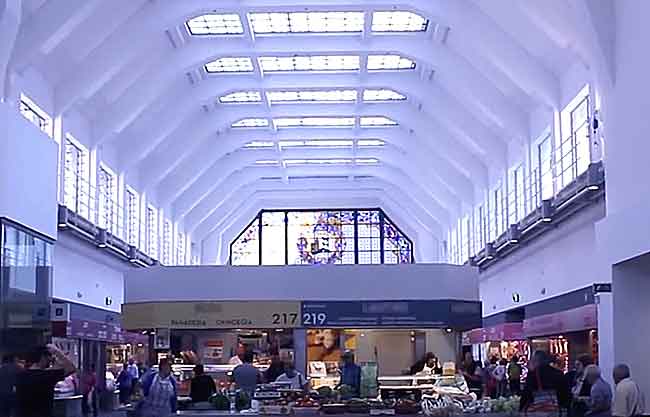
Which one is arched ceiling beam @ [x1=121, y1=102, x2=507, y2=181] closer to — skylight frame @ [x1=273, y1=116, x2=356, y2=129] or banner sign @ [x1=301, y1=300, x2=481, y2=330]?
skylight frame @ [x1=273, y1=116, x2=356, y2=129]

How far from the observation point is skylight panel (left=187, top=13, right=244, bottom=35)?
25.4 m

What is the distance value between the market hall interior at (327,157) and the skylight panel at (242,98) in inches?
4.1

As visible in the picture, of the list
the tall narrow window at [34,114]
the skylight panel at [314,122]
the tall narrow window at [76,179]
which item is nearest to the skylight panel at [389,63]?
the skylight panel at [314,122]

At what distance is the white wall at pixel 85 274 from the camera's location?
1016 inches

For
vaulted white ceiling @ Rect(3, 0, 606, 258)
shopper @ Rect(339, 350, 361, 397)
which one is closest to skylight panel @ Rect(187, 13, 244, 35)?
vaulted white ceiling @ Rect(3, 0, 606, 258)

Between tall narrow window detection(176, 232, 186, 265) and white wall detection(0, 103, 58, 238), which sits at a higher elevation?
tall narrow window detection(176, 232, 186, 265)

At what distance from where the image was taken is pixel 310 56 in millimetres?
27969

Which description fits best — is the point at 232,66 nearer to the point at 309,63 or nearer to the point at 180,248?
the point at 309,63

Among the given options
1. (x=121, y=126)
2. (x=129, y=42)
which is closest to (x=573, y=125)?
(x=129, y=42)

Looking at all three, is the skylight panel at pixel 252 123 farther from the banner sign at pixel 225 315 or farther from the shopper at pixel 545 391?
the shopper at pixel 545 391

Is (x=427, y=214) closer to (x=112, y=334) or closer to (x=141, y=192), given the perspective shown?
(x=141, y=192)

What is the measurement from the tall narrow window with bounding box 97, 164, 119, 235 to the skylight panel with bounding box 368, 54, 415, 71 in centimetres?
785

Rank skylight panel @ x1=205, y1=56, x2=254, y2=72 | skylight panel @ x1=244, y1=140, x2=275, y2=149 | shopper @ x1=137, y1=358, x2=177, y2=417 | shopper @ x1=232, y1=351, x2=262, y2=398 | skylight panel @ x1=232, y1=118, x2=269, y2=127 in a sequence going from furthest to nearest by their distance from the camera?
1. skylight panel @ x1=244, y1=140, x2=275, y2=149
2. skylight panel @ x1=232, y1=118, x2=269, y2=127
3. skylight panel @ x1=205, y1=56, x2=254, y2=72
4. shopper @ x1=232, y1=351, x2=262, y2=398
5. shopper @ x1=137, y1=358, x2=177, y2=417

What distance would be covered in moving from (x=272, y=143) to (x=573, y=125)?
56.9 ft
